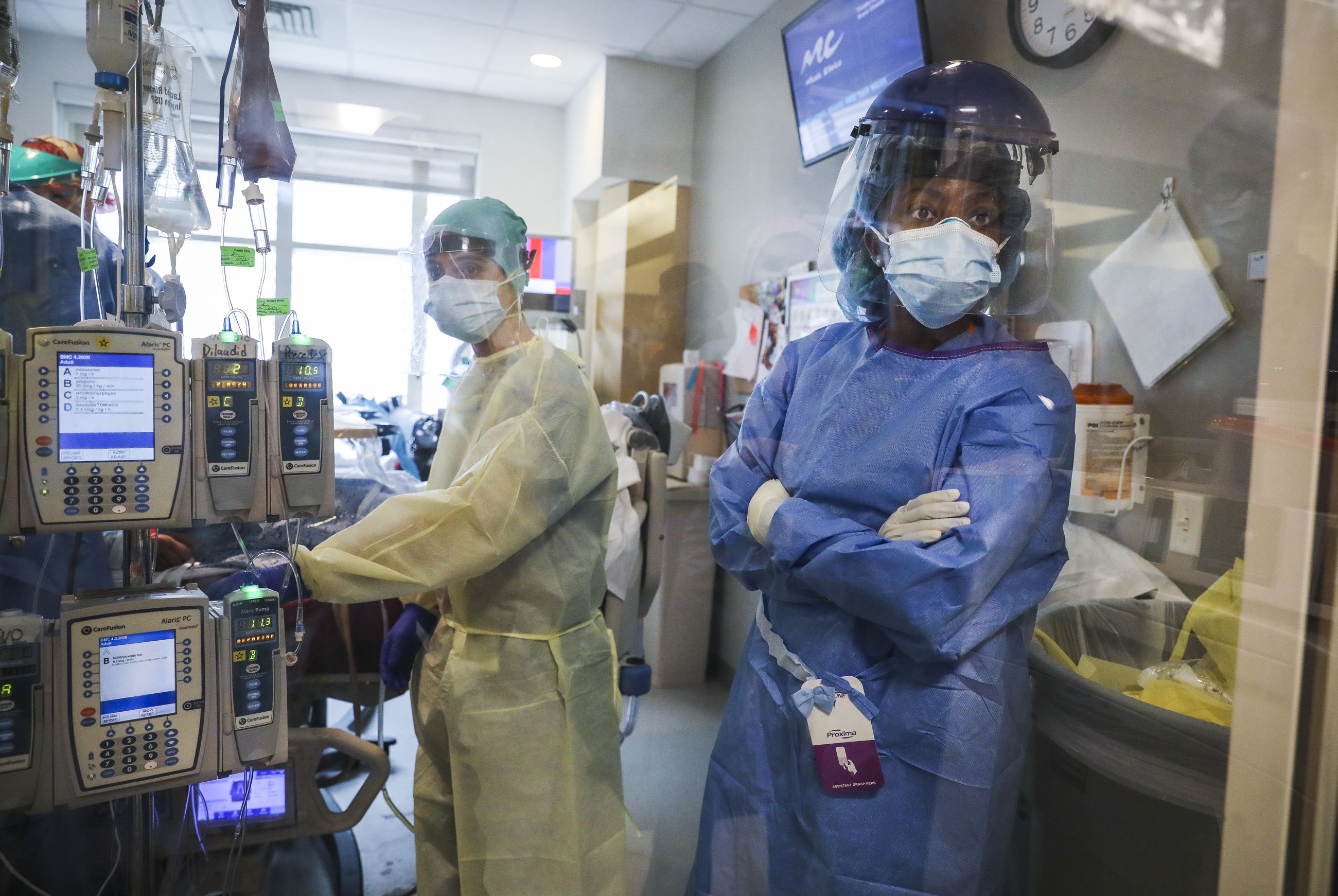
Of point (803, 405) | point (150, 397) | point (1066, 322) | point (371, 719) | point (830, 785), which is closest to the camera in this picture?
point (150, 397)

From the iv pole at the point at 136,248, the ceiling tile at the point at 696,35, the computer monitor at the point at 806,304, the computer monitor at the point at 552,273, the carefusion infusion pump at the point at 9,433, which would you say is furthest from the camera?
the computer monitor at the point at 806,304

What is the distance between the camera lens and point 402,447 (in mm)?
1562

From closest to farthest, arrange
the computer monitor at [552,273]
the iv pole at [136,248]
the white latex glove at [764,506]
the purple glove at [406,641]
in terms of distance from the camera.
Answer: the iv pole at [136,248]
the white latex glove at [764,506]
the purple glove at [406,641]
the computer monitor at [552,273]

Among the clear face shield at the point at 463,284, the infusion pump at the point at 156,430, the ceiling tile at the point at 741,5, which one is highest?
the ceiling tile at the point at 741,5

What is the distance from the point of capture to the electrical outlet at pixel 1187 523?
1.20 metres

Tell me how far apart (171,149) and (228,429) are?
21.2 inches

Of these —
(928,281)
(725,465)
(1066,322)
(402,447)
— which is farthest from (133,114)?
(1066,322)

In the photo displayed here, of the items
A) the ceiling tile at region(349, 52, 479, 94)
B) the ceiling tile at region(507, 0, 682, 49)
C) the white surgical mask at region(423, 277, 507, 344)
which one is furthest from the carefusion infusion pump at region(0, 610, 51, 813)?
the ceiling tile at region(507, 0, 682, 49)

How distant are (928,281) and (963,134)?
23cm

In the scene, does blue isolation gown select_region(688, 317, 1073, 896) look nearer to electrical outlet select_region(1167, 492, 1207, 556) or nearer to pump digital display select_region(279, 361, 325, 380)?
electrical outlet select_region(1167, 492, 1207, 556)

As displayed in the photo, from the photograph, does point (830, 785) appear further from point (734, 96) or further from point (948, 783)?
point (734, 96)

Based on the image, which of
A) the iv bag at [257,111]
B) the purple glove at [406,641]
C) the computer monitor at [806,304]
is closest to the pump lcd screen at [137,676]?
the purple glove at [406,641]

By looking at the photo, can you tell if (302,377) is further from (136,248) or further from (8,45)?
(8,45)

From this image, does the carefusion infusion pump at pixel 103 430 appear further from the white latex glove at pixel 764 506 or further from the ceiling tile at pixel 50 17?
the white latex glove at pixel 764 506
